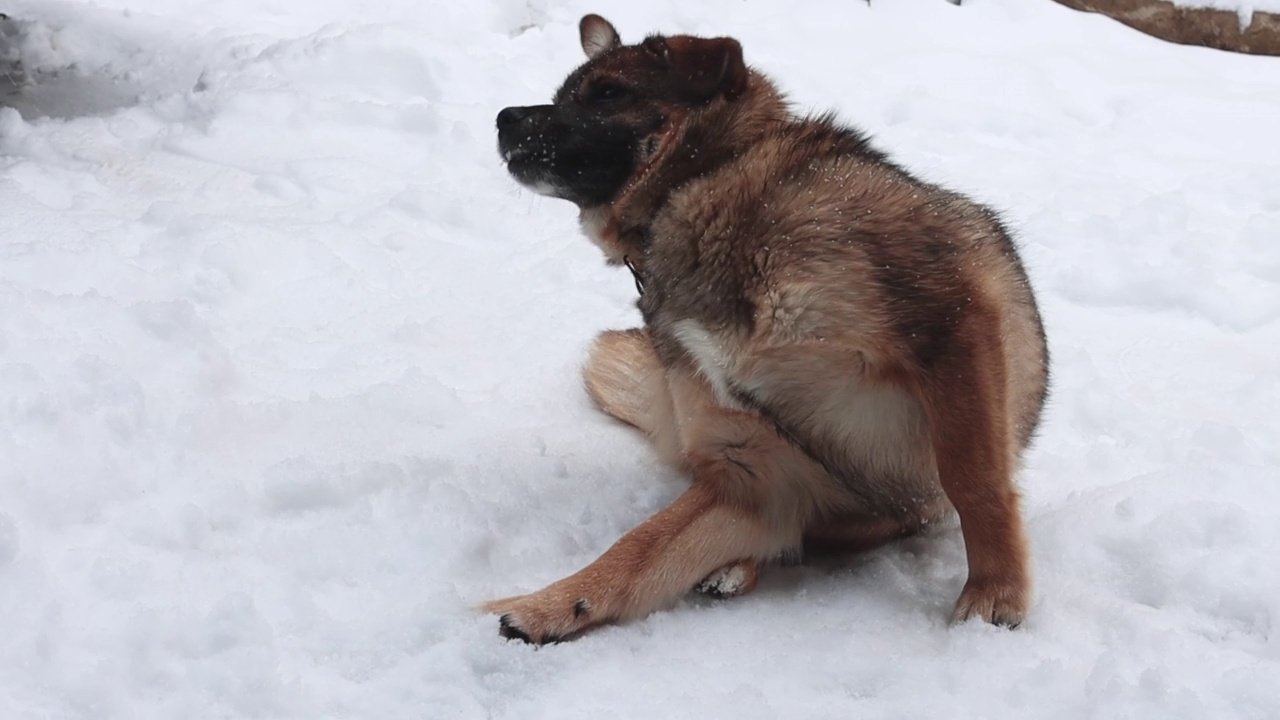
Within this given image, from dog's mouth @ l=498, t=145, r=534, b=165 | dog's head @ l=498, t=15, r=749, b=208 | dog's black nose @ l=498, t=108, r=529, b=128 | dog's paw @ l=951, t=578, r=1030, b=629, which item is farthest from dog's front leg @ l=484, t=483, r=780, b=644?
dog's black nose @ l=498, t=108, r=529, b=128

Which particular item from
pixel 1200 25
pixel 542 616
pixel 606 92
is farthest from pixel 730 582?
pixel 1200 25

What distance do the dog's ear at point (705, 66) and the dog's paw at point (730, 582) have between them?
4.41 feet

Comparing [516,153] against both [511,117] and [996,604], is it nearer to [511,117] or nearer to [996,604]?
[511,117]

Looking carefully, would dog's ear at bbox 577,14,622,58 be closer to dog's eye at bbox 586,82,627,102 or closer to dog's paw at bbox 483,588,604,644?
dog's eye at bbox 586,82,627,102

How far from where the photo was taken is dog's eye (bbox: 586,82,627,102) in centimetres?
338

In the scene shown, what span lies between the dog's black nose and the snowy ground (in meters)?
1.03

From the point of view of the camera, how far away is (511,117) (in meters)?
3.45

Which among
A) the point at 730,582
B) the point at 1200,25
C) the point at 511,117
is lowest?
the point at 730,582

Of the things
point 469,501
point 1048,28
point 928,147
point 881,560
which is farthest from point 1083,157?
point 469,501

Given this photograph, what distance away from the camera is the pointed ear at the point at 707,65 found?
328 centimetres

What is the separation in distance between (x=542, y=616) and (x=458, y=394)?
4.74ft

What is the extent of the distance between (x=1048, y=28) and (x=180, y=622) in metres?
7.59

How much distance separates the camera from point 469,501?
328 cm

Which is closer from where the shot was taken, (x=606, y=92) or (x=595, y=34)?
(x=606, y=92)
